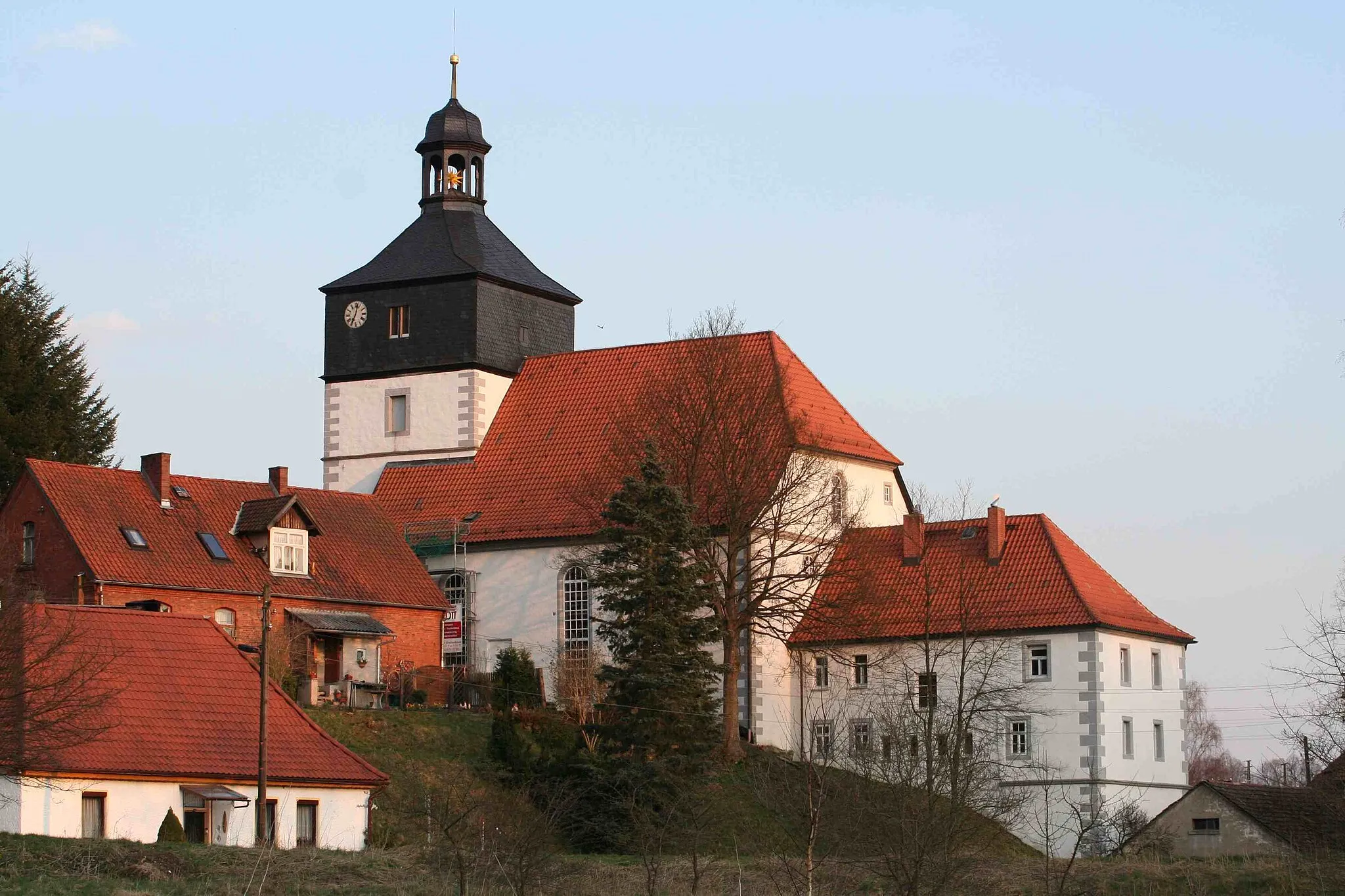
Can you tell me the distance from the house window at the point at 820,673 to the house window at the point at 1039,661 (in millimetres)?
4949

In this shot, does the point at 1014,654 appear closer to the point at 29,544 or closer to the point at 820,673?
the point at 820,673

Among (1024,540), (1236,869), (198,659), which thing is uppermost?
(1024,540)

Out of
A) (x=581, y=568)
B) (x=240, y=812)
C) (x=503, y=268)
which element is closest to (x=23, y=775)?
(x=240, y=812)

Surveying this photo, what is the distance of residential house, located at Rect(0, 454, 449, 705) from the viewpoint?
4612 centimetres

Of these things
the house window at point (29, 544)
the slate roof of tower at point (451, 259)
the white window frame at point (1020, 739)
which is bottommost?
the white window frame at point (1020, 739)

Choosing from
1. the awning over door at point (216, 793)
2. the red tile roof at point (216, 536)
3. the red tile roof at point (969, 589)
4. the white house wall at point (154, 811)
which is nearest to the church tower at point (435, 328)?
the red tile roof at point (216, 536)

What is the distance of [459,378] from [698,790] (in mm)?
18147

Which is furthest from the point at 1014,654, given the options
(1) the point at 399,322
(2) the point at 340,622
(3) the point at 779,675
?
(1) the point at 399,322

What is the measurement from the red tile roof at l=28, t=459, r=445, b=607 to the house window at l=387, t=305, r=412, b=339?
19.7 feet

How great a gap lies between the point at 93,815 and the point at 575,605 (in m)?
19.2

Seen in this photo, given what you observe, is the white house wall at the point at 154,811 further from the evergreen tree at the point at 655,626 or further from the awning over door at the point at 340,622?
the awning over door at the point at 340,622

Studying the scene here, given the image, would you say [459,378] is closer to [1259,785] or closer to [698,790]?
[698,790]

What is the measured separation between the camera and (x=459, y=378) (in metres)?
56.8

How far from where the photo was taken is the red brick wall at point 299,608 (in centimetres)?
4594
